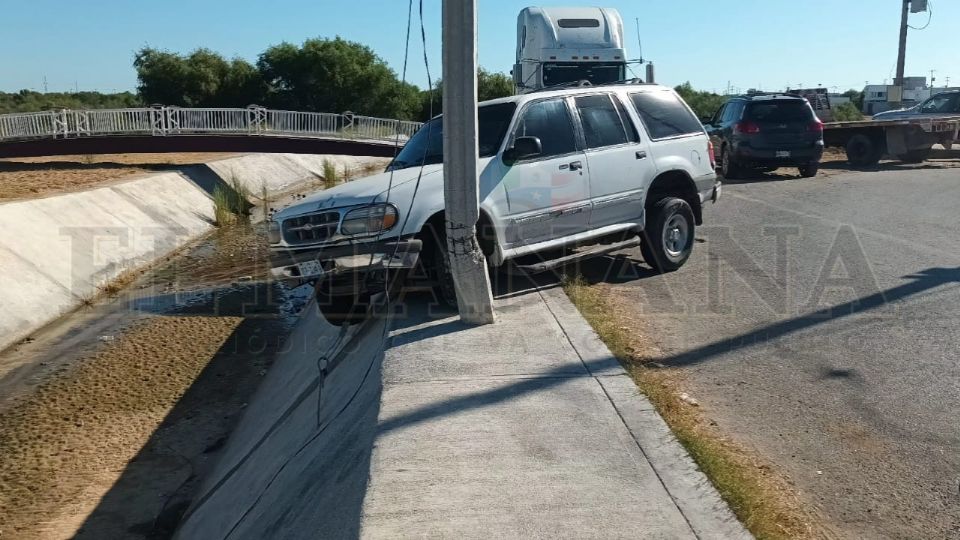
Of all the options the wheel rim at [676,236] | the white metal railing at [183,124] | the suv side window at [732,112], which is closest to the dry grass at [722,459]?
the wheel rim at [676,236]

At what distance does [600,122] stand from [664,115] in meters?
1.10

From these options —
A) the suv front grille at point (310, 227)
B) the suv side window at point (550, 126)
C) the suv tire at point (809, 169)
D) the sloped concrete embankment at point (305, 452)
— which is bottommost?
the sloped concrete embankment at point (305, 452)

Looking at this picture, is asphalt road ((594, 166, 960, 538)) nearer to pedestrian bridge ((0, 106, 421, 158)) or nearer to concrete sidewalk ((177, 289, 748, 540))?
concrete sidewalk ((177, 289, 748, 540))

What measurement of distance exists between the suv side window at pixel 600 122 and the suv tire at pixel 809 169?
38.1 ft

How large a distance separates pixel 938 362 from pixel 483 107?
182 inches

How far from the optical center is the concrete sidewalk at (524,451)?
408 centimetres

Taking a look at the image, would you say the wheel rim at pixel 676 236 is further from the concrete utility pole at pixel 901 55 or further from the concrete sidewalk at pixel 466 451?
the concrete utility pole at pixel 901 55

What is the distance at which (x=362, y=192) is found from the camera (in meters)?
7.35

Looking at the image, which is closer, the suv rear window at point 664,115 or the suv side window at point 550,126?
the suv side window at point 550,126

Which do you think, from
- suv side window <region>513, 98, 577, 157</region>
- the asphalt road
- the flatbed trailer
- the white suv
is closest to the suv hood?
the white suv

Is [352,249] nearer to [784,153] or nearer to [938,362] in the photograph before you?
[938,362]

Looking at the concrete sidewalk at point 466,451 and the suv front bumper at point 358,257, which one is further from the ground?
the suv front bumper at point 358,257

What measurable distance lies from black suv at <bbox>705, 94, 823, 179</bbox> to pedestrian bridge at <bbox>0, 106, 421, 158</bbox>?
31.1 feet

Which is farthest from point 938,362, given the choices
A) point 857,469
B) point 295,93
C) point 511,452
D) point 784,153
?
point 295,93
